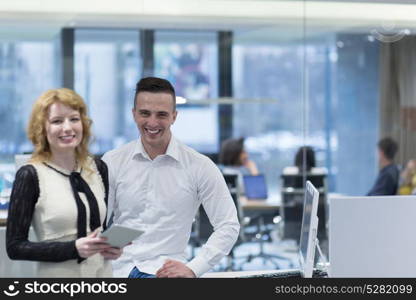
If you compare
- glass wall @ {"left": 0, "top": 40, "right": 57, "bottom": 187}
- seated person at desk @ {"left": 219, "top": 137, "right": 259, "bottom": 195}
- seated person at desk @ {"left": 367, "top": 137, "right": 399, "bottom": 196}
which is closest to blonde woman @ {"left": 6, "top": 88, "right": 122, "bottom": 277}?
glass wall @ {"left": 0, "top": 40, "right": 57, "bottom": 187}

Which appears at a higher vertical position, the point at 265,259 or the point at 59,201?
the point at 59,201

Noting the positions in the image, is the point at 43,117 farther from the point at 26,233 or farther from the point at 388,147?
the point at 388,147

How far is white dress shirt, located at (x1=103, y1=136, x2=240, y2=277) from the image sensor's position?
4.01 metres

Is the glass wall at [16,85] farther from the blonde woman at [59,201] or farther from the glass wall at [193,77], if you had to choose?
the blonde woman at [59,201]

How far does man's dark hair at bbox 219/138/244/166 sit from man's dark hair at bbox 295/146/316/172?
0.61 m

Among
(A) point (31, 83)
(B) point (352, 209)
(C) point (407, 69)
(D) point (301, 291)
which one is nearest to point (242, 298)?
(D) point (301, 291)

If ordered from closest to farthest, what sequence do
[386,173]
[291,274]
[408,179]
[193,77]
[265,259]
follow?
[291,274], [193,77], [386,173], [408,179], [265,259]

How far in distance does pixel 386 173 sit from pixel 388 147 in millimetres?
319

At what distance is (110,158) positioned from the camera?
4.15 meters

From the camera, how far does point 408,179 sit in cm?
928

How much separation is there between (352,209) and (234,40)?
5310mm

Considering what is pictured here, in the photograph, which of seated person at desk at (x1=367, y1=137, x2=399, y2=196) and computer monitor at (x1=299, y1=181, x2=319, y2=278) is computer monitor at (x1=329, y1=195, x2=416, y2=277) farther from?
seated person at desk at (x1=367, y1=137, x2=399, y2=196)

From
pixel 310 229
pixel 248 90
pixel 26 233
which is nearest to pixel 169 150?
pixel 310 229

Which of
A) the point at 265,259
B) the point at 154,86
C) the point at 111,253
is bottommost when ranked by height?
the point at 265,259
